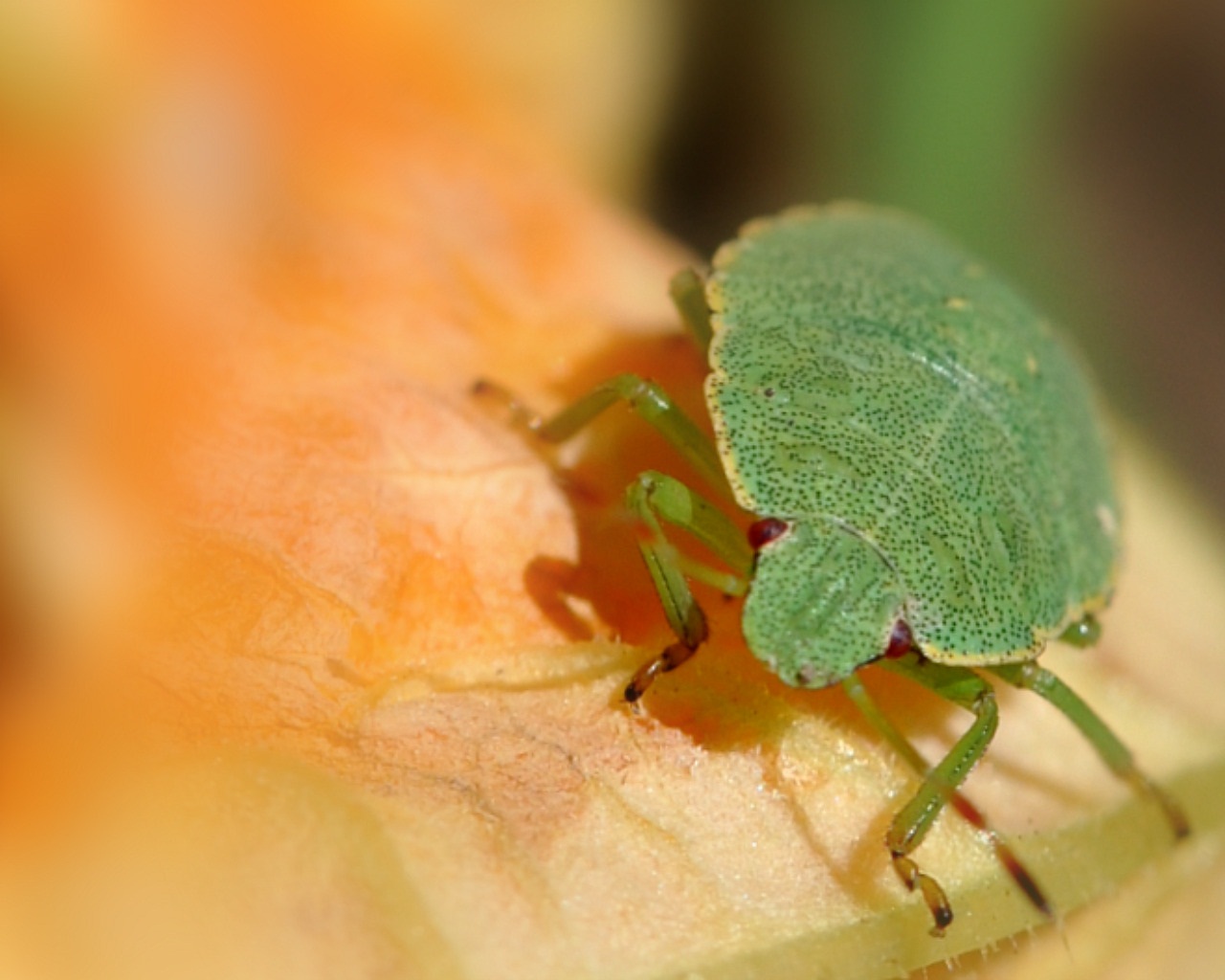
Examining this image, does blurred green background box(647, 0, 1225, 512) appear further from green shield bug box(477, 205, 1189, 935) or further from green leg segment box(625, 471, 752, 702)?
green leg segment box(625, 471, 752, 702)

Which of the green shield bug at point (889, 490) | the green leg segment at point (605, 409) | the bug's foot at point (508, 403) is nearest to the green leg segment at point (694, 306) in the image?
the green shield bug at point (889, 490)

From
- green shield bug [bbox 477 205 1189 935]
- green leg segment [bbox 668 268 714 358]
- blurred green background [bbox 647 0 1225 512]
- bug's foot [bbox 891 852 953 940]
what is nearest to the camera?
bug's foot [bbox 891 852 953 940]

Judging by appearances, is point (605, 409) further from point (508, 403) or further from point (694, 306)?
point (694, 306)

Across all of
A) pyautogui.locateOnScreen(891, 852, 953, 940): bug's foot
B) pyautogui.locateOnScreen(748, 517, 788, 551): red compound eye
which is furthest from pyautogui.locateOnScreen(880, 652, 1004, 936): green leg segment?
pyautogui.locateOnScreen(748, 517, 788, 551): red compound eye

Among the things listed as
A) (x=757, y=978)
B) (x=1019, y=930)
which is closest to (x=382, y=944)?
(x=757, y=978)

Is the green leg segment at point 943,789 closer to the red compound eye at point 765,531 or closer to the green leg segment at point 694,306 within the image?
the red compound eye at point 765,531
